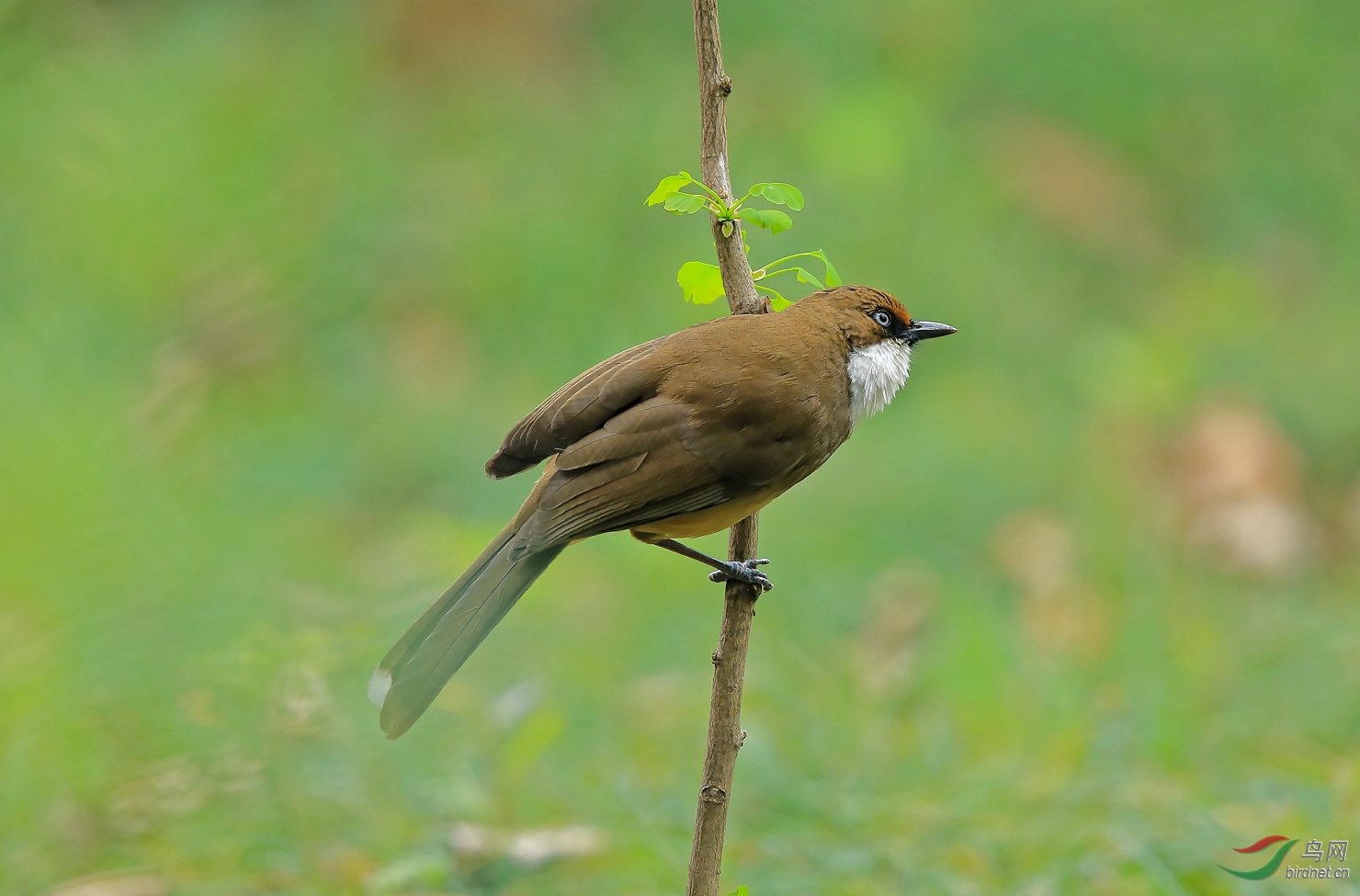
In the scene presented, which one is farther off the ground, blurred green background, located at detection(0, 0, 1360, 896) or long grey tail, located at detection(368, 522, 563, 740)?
blurred green background, located at detection(0, 0, 1360, 896)

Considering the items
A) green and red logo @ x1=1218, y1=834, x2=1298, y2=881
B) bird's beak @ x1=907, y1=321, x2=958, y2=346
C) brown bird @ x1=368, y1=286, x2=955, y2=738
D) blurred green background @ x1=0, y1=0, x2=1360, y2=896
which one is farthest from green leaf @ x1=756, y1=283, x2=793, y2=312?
green and red logo @ x1=1218, y1=834, x2=1298, y2=881

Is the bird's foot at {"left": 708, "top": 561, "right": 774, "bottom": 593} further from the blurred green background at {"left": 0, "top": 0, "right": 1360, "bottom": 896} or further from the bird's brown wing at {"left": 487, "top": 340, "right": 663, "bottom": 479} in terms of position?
the blurred green background at {"left": 0, "top": 0, "right": 1360, "bottom": 896}

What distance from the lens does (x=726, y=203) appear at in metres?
2.70

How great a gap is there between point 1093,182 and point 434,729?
19.5 feet

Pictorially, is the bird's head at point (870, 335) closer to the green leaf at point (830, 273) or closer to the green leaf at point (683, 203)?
the green leaf at point (830, 273)

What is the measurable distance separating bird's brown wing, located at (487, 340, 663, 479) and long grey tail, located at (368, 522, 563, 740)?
0.26 meters

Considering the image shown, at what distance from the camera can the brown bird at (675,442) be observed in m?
2.84

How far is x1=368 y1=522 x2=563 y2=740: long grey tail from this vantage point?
256cm

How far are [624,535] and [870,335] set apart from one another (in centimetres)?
340

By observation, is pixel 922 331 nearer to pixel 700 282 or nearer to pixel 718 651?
pixel 700 282

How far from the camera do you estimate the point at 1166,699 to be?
4887 millimetres

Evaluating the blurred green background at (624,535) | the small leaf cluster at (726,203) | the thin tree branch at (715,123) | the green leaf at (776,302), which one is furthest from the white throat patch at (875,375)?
the blurred green background at (624,535)

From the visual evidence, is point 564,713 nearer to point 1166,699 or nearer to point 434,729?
point 434,729

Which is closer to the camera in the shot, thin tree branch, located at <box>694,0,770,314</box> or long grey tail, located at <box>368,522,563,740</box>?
long grey tail, located at <box>368,522,563,740</box>
